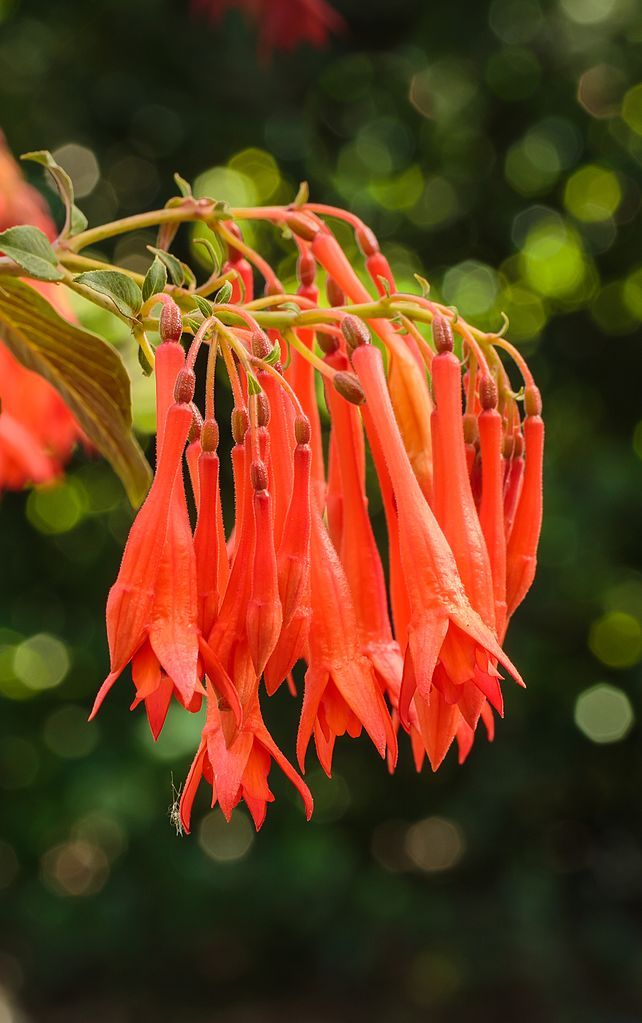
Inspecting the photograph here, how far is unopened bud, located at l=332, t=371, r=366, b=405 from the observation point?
1.40 ft

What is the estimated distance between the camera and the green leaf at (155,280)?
42 centimetres

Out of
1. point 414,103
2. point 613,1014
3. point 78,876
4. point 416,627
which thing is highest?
point 414,103

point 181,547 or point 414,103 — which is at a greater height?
point 414,103

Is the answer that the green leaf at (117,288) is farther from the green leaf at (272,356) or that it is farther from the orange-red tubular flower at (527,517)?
the orange-red tubular flower at (527,517)

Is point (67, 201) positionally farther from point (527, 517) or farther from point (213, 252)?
point (527, 517)

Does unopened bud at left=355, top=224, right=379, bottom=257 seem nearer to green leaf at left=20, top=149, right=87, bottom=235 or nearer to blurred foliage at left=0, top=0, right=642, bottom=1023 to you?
green leaf at left=20, top=149, right=87, bottom=235

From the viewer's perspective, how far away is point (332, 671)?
42cm

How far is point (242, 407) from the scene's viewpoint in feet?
1.33

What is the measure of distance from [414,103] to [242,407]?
1902mm

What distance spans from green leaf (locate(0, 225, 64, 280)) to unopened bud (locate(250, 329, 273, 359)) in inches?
3.2

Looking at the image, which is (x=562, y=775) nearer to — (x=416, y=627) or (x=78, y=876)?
(x=78, y=876)

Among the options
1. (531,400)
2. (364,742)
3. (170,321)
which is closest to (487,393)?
(531,400)

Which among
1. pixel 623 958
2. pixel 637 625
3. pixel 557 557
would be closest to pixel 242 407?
pixel 557 557

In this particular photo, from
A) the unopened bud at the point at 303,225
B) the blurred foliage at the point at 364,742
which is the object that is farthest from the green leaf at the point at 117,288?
the blurred foliage at the point at 364,742
